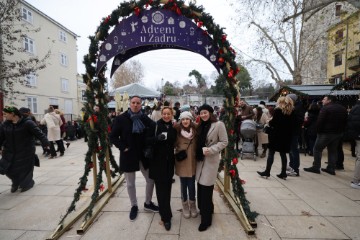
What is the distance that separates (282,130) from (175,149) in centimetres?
292

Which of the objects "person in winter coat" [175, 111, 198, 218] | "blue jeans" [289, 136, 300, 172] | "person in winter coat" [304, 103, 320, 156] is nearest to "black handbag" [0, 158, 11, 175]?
"person in winter coat" [175, 111, 198, 218]

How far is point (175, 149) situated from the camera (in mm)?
3330

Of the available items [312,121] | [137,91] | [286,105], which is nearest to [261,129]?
[312,121]

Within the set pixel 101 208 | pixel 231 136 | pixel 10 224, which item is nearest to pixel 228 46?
pixel 231 136

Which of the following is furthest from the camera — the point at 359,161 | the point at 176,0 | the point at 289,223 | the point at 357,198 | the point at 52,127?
the point at 52,127

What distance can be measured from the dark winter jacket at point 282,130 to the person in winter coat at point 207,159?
237 cm

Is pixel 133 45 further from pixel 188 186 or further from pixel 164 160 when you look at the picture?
pixel 188 186

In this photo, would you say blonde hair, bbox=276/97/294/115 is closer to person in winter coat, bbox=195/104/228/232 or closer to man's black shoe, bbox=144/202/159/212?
person in winter coat, bbox=195/104/228/232

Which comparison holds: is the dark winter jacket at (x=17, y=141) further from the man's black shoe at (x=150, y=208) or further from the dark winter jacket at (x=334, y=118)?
the dark winter jacket at (x=334, y=118)

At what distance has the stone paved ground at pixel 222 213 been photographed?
3.05m

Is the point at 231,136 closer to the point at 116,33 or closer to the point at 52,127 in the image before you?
the point at 116,33

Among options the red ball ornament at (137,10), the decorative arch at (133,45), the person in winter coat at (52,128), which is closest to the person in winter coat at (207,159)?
the decorative arch at (133,45)

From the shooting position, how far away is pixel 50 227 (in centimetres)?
328

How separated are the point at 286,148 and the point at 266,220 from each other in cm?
210
